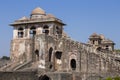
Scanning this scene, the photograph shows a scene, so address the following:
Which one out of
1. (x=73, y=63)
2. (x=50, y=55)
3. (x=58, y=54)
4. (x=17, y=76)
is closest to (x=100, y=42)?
(x=73, y=63)

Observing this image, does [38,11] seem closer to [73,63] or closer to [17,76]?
[73,63]

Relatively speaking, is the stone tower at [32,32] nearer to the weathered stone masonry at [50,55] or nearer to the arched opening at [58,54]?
the weathered stone masonry at [50,55]

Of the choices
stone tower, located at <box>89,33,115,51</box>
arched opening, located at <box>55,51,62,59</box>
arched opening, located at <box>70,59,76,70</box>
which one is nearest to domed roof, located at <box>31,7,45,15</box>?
arched opening, located at <box>55,51,62,59</box>

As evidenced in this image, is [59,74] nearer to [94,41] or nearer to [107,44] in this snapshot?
[94,41]

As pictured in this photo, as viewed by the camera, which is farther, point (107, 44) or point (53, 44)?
point (107, 44)

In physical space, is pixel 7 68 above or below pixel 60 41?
below

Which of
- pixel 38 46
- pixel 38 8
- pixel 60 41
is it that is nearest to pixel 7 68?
pixel 38 46

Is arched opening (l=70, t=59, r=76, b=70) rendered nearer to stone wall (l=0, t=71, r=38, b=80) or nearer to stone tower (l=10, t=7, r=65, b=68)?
stone tower (l=10, t=7, r=65, b=68)

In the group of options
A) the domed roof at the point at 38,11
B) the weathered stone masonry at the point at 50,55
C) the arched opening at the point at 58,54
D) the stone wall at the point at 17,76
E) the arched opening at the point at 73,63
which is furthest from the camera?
the domed roof at the point at 38,11

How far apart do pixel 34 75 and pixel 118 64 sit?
985 centimetres

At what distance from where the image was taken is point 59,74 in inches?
1480

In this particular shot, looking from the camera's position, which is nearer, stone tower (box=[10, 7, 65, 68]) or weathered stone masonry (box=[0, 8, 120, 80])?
weathered stone masonry (box=[0, 8, 120, 80])

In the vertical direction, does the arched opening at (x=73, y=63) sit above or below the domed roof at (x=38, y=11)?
below

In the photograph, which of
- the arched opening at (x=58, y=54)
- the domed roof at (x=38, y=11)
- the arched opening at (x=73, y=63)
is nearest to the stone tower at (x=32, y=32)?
the domed roof at (x=38, y=11)
